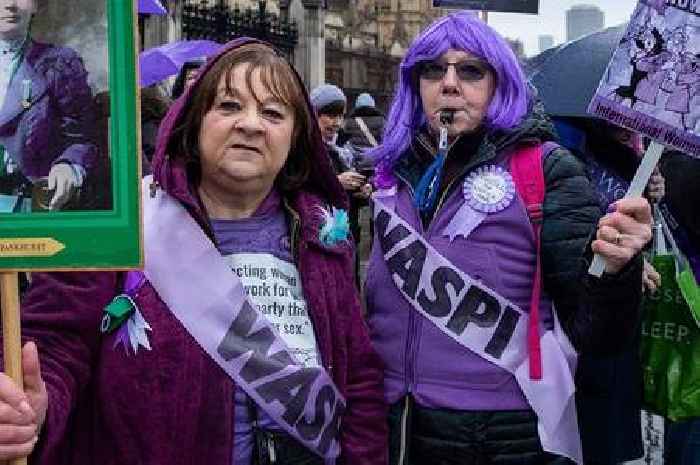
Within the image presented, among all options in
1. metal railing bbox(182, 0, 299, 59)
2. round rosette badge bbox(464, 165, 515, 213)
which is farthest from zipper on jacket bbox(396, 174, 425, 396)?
metal railing bbox(182, 0, 299, 59)

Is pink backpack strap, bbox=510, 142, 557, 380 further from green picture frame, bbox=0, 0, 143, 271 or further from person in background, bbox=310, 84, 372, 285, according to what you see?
person in background, bbox=310, 84, 372, 285

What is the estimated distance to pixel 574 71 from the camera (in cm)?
375

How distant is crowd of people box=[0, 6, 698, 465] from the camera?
84.4 inches

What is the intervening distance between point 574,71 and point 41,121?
2399mm

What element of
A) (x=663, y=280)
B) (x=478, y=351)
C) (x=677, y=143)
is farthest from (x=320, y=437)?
(x=663, y=280)

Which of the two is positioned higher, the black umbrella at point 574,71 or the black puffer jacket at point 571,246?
the black umbrella at point 574,71

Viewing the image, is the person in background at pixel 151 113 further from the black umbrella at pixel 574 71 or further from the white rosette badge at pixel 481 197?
the white rosette badge at pixel 481 197

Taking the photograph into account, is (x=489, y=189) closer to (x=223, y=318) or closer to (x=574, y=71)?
(x=223, y=318)

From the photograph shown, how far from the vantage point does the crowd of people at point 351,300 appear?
2143 millimetres

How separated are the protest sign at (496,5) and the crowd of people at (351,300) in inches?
37.1

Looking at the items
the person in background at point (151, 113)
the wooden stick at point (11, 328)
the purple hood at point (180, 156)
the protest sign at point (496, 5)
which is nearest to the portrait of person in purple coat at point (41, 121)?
the wooden stick at point (11, 328)

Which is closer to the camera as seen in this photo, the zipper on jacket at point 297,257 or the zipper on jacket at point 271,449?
the zipper on jacket at point 271,449

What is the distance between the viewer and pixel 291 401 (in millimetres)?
2275

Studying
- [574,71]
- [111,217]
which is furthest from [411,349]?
[574,71]
